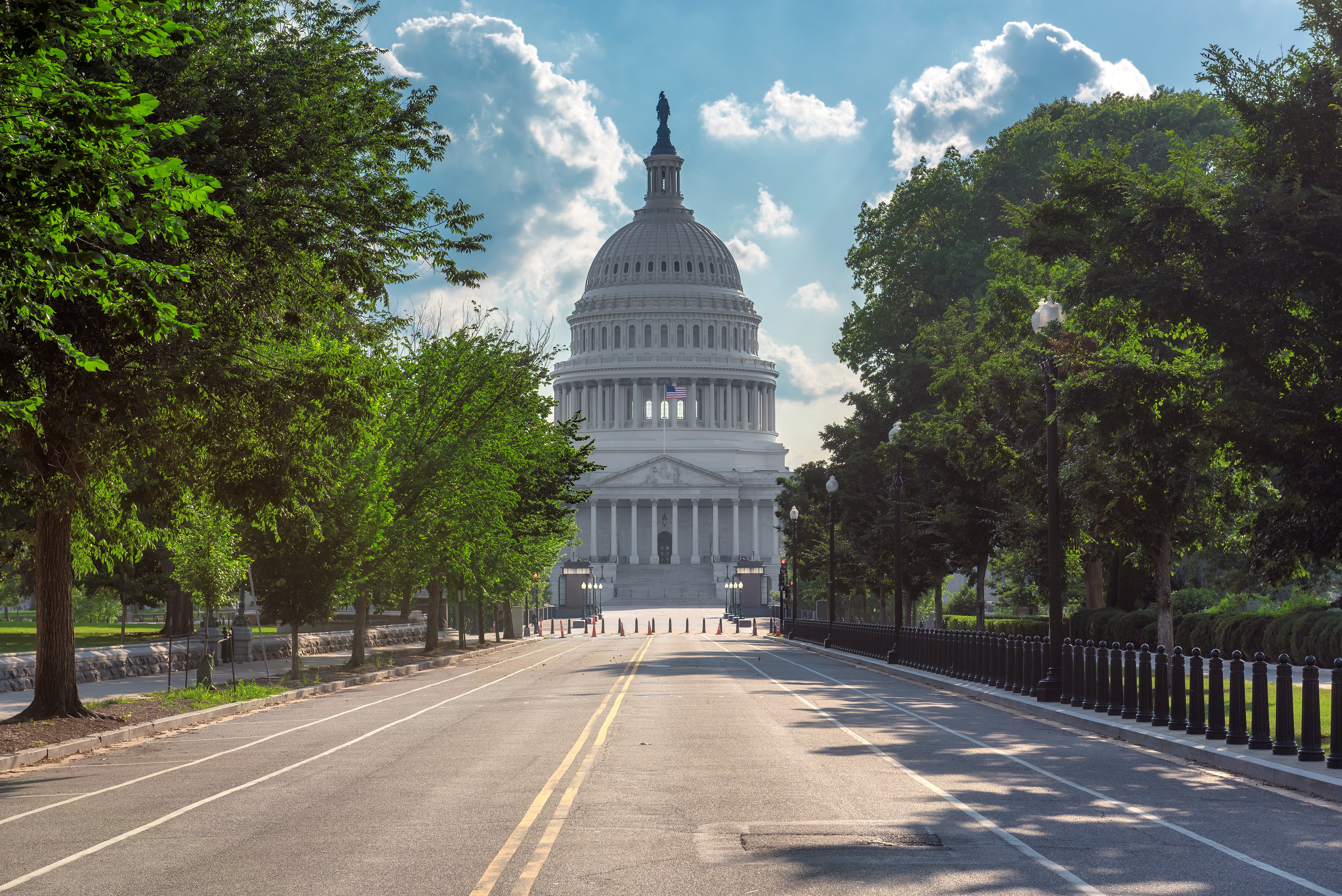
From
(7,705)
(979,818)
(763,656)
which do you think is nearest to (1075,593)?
(763,656)

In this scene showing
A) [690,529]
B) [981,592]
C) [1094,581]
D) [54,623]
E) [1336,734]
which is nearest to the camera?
[1336,734]

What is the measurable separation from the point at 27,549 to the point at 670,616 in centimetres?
6838

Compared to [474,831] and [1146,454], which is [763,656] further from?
[474,831]

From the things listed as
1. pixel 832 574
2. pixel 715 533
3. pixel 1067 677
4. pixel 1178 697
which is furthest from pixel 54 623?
pixel 715 533

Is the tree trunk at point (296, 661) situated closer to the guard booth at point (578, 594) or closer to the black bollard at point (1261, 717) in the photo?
the black bollard at point (1261, 717)

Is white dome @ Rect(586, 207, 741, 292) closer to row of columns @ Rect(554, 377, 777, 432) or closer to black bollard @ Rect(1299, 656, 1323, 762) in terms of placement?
row of columns @ Rect(554, 377, 777, 432)

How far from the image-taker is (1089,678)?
21875mm

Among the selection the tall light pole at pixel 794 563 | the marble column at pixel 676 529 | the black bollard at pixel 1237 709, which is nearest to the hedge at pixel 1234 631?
the black bollard at pixel 1237 709

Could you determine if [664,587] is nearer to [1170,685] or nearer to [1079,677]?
[1079,677]

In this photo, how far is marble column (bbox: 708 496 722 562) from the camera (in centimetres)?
16375

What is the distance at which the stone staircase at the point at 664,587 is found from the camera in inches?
5261

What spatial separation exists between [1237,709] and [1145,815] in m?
5.55

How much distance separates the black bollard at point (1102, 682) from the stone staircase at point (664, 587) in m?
107

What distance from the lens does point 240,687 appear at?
27.3 meters
